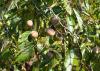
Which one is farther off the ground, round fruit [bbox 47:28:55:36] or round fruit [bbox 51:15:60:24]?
round fruit [bbox 51:15:60:24]

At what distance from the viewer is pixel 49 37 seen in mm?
1991

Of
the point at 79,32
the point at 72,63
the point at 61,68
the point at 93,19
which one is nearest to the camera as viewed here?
the point at 72,63

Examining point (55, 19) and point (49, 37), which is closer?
point (55, 19)

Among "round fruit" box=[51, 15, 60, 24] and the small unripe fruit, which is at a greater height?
"round fruit" box=[51, 15, 60, 24]

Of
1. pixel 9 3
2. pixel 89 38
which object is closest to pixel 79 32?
pixel 89 38

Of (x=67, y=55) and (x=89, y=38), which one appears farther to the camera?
(x=89, y=38)

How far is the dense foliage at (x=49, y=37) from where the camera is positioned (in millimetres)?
1860

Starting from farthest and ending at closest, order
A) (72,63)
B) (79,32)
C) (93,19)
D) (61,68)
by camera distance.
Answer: (93,19) < (79,32) < (61,68) < (72,63)

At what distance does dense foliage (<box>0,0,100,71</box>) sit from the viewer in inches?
73.2

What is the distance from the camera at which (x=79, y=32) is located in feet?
7.10

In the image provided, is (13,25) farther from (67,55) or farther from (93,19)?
(93,19)

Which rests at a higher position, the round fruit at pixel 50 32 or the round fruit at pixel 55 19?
the round fruit at pixel 55 19

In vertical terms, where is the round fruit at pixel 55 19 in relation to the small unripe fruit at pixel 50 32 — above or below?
above

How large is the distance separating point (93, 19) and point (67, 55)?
0.66m
